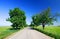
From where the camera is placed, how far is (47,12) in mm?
66062

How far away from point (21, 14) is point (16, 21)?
34.8 ft

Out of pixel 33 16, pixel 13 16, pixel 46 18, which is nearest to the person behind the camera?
pixel 46 18

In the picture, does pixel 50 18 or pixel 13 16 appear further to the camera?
pixel 13 16

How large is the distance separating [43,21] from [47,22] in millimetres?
2221

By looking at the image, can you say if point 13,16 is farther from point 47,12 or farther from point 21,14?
point 47,12

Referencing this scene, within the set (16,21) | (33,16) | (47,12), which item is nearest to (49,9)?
(47,12)

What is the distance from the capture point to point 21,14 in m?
77.9

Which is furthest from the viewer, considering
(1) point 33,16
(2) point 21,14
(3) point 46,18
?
(1) point 33,16

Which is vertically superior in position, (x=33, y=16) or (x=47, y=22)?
(x=33, y=16)

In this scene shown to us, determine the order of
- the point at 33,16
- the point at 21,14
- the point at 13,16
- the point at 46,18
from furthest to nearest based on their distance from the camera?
the point at 33,16 < the point at 21,14 < the point at 13,16 < the point at 46,18

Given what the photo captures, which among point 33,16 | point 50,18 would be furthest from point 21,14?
point 33,16

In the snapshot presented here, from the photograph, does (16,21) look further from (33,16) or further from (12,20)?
(33,16)

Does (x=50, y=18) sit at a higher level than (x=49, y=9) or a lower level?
lower

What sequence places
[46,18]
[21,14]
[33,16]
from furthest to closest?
1. [33,16]
2. [21,14]
3. [46,18]
